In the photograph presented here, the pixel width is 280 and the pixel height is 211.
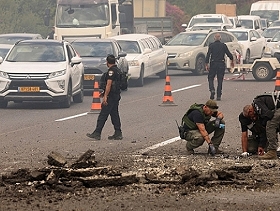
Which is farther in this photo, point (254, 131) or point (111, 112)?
point (111, 112)

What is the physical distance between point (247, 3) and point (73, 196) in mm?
57643

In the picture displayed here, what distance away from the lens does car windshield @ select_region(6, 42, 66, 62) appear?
938 inches

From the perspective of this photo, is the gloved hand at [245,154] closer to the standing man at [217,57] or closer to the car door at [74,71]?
the car door at [74,71]

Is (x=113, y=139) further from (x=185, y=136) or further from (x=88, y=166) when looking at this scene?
(x=88, y=166)

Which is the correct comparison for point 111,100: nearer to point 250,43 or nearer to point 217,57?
point 217,57

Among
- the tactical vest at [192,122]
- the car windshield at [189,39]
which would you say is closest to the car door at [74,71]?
the tactical vest at [192,122]

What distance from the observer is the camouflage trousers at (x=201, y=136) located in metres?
14.2

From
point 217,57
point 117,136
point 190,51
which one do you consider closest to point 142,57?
point 190,51

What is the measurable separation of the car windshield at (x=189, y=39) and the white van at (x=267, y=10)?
2160 centimetres

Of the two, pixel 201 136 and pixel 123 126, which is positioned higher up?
pixel 201 136

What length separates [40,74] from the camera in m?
23.0

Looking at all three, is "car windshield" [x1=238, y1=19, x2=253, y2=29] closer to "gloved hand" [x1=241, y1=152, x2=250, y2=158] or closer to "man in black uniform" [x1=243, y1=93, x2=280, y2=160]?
"gloved hand" [x1=241, y1=152, x2=250, y2=158]

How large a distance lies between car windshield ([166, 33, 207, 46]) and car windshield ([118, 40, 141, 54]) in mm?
4272

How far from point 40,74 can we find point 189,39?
45.3 ft
